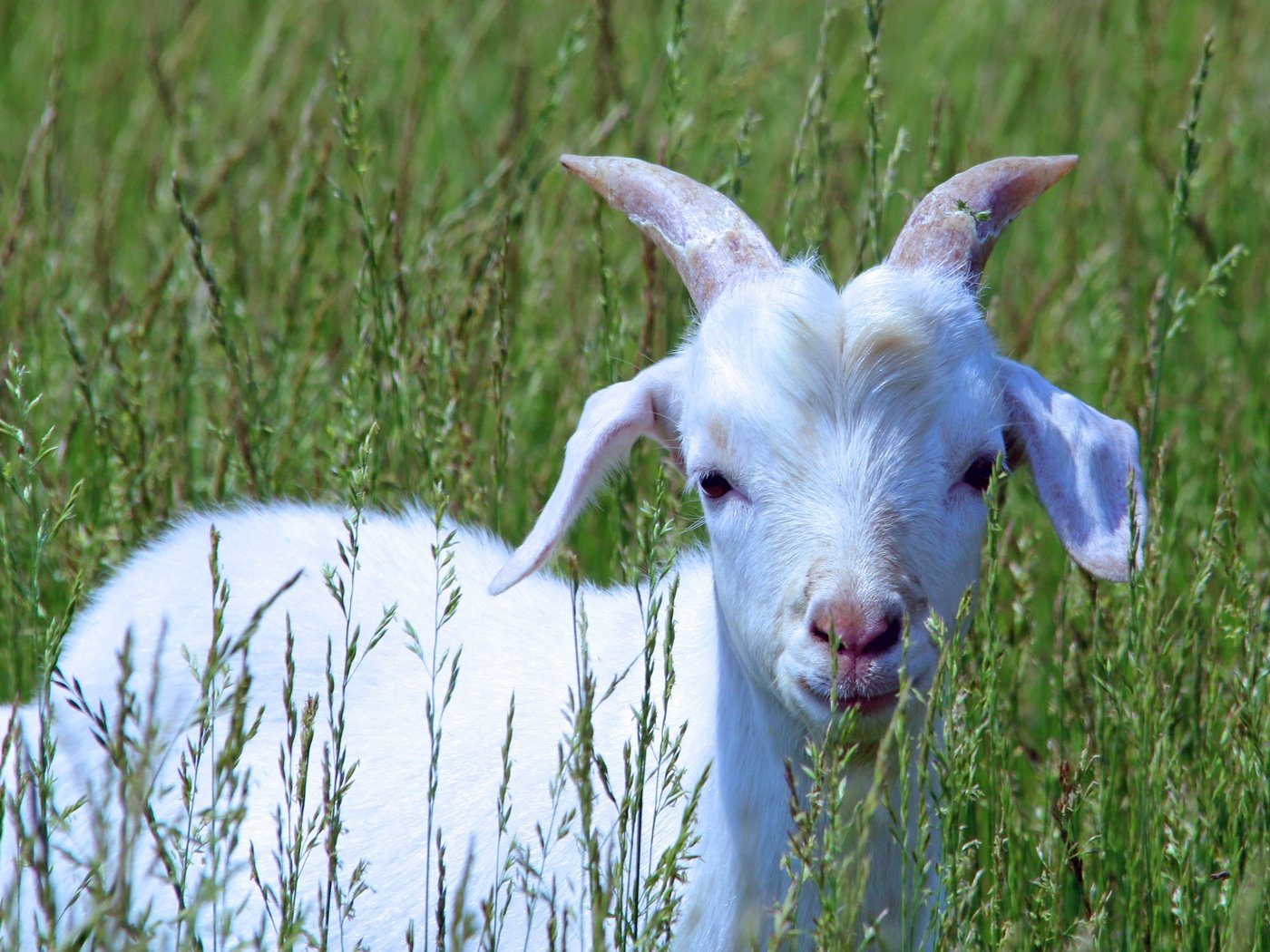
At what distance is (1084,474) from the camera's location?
2.56 m

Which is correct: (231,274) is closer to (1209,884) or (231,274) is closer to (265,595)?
(265,595)

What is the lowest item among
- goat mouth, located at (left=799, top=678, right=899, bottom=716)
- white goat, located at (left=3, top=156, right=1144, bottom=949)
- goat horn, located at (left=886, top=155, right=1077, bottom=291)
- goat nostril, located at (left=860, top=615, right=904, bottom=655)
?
goat mouth, located at (left=799, top=678, right=899, bottom=716)

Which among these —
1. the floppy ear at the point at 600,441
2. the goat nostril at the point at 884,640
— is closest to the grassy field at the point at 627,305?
the goat nostril at the point at 884,640

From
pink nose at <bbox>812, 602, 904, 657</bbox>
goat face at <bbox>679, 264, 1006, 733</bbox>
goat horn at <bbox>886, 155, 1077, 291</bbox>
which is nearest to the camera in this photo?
pink nose at <bbox>812, 602, 904, 657</bbox>

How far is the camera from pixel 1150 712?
90.8 inches

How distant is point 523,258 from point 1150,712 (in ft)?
11.4

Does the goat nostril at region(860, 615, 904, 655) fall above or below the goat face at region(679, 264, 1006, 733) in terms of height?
below

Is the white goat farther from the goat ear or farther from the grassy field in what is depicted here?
the grassy field

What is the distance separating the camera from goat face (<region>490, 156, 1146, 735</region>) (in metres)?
2.31

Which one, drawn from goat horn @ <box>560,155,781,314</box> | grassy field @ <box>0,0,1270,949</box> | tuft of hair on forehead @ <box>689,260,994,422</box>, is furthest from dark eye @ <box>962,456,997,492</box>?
goat horn @ <box>560,155,781,314</box>

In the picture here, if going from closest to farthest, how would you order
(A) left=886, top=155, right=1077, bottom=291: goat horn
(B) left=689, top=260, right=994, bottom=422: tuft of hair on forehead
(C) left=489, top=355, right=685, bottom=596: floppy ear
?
(B) left=689, top=260, right=994, bottom=422: tuft of hair on forehead
(C) left=489, top=355, right=685, bottom=596: floppy ear
(A) left=886, top=155, right=1077, bottom=291: goat horn

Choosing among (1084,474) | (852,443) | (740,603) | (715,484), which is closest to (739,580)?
(740,603)

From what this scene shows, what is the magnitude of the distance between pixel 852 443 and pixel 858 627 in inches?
15.0

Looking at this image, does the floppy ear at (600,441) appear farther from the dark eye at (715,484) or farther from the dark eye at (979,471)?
the dark eye at (979,471)
